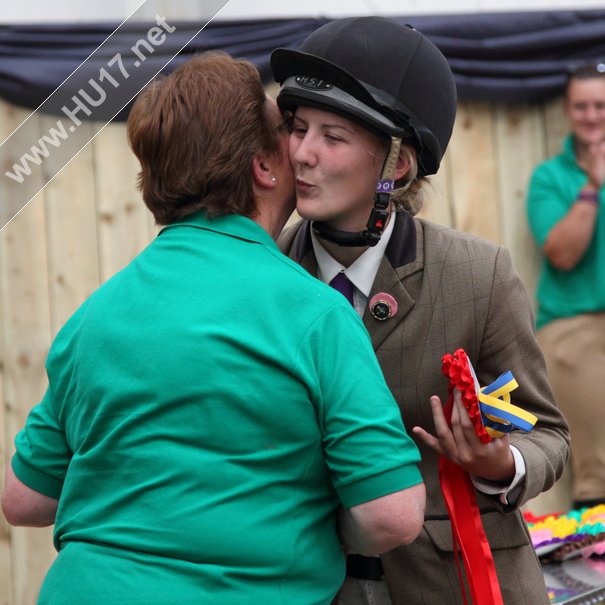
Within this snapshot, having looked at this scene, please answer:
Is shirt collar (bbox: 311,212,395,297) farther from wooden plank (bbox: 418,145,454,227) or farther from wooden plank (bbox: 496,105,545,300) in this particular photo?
wooden plank (bbox: 496,105,545,300)

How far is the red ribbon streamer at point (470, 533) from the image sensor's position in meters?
2.10

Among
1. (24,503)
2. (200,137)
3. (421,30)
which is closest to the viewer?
(200,137)

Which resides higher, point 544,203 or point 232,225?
point 544,203

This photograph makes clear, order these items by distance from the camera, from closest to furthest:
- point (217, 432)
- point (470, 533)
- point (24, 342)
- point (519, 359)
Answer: point (217, 432) → point (470, 533) → point (519, 359) → point (24, 342)

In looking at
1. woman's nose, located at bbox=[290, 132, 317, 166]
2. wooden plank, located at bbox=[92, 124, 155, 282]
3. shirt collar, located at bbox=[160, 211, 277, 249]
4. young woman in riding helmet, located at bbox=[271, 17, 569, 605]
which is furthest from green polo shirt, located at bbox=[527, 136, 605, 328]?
shirt collar, located at bbox=[160, 211, 277, 249]

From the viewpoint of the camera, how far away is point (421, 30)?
15.6ft

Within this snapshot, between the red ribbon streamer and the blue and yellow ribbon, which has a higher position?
the blue and yellow ribbon

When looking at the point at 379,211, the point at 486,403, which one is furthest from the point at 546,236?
the point at 486,403

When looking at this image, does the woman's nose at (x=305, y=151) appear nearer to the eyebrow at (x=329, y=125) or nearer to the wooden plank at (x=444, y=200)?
the eyebrow at (x=329, y=125)

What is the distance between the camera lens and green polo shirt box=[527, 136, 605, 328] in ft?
15.6

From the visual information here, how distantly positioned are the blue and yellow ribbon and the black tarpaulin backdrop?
8.22 ft

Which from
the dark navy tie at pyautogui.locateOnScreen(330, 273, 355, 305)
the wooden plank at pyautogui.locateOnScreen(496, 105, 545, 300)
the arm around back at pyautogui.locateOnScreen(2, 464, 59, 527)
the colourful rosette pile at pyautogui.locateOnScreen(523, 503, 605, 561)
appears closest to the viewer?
the arm around back at pyautogui.locateOnScreen(2, 464, 59, 527)

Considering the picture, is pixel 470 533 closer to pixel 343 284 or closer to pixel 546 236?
pixel 343 284

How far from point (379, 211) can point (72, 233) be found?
2.56 meters
